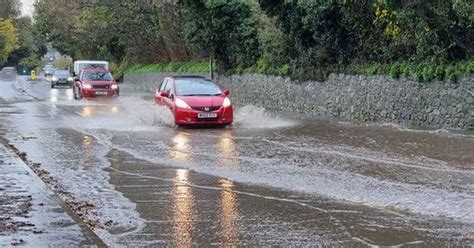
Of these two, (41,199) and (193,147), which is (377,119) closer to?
(193,147)

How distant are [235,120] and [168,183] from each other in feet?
35.1

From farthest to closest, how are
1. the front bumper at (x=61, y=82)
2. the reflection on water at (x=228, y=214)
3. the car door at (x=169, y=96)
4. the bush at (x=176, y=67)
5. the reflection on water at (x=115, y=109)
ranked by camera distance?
the front bumper at (x=61, y=82) < the bush at (x=176, y=67) < the reflection on water at (x=115, y=109) < the car door at (x=169, y=96) < the reflection on water at (x=228, y=214)

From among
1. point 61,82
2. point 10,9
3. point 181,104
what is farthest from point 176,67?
point 10,9

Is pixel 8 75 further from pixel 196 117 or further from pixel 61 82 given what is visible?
pixel 196 117

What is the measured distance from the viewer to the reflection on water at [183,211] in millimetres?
6961

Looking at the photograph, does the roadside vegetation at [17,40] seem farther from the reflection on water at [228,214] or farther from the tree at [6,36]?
the reflection on water at [228,214]

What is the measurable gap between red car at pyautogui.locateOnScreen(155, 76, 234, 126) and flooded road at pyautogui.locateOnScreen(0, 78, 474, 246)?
38 cm

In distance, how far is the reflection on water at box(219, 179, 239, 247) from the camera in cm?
688

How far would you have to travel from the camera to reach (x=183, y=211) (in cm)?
823

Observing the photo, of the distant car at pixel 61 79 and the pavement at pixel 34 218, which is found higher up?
the pavement at pixel 34 218

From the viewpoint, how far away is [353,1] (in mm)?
20375

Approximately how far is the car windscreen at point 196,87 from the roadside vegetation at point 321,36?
447 centimetres

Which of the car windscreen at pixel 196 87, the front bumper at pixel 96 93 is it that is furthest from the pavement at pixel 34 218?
the front bumper at pixel 96 93

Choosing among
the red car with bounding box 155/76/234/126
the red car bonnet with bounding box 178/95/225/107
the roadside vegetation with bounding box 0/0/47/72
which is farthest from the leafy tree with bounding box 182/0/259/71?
the roadside vegetation with bounding box 0/0/47/72
